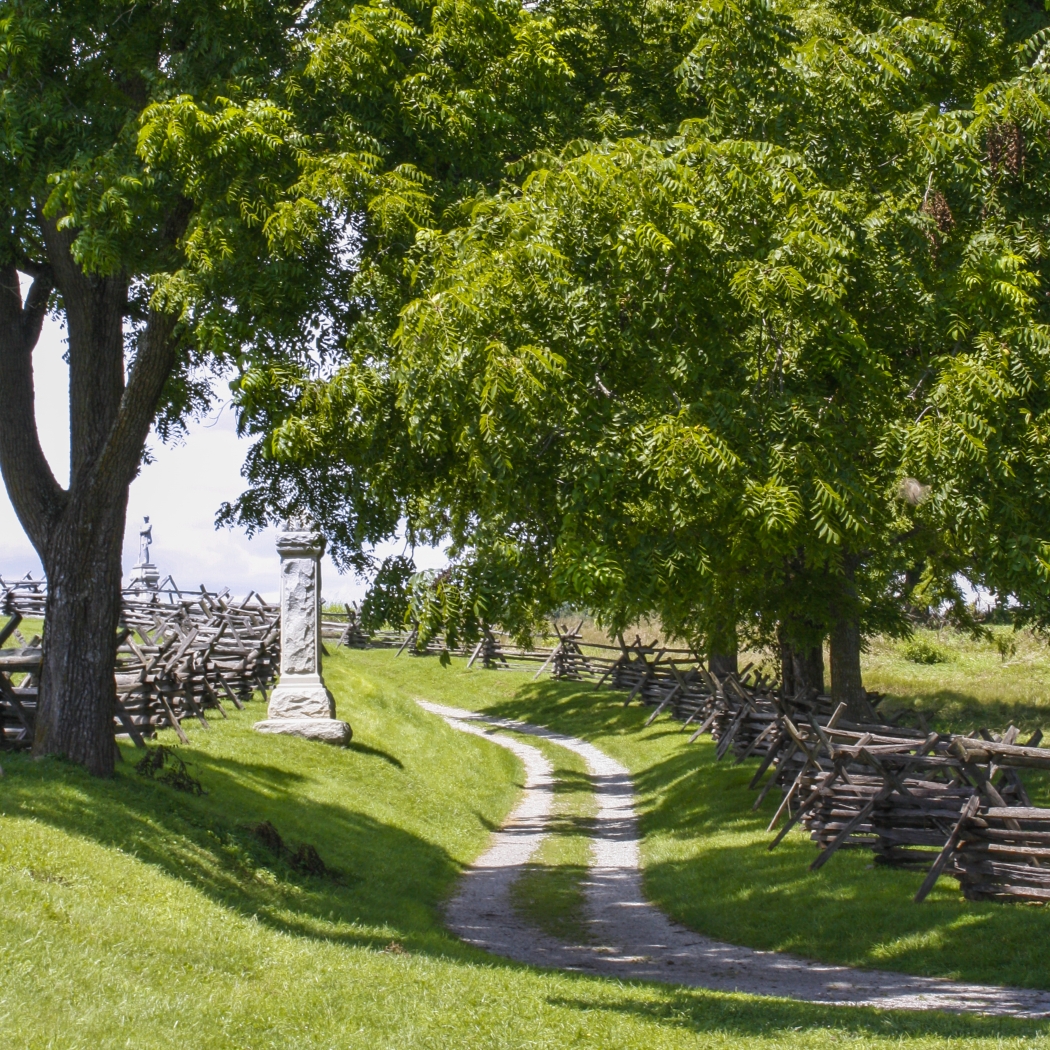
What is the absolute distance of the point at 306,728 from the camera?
1748 centimetres

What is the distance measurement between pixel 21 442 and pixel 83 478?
837 mm

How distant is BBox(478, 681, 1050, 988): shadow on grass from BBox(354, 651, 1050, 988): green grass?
0.01m

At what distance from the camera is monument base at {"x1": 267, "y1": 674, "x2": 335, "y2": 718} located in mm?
17641

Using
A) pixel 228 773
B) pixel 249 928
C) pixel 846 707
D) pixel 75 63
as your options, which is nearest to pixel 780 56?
pixel 75 63

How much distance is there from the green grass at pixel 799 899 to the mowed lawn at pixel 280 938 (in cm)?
11

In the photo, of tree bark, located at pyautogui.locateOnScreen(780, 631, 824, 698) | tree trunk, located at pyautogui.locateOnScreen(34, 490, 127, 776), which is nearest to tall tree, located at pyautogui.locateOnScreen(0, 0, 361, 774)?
tree trunk, located at pyautogui.locateOnScreen(34, 490, 127, 776)

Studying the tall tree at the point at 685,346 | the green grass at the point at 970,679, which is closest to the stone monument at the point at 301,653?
the tall tree at the point at 685,346

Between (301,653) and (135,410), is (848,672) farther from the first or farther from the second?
(135,410)

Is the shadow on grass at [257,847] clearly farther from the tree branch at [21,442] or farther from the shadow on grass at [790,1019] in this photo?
the tree branch at [21,442]

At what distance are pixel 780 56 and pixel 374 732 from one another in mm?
13849

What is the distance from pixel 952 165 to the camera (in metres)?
9.27

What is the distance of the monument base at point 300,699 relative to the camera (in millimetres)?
17641

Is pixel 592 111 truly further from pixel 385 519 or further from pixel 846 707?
pixel 846 707

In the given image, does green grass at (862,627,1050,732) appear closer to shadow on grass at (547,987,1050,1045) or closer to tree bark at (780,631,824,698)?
tree bark at (780,631,824,698)
